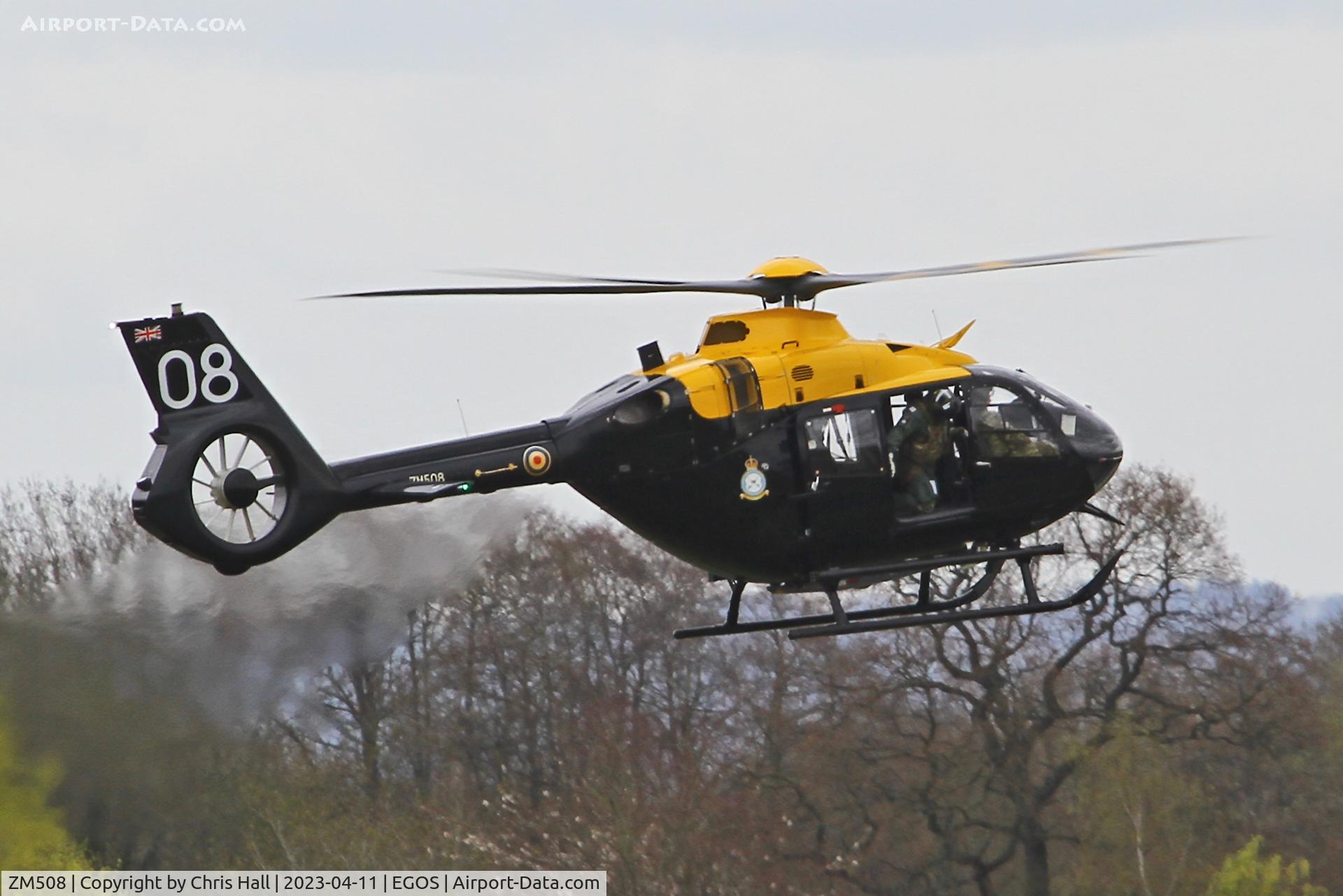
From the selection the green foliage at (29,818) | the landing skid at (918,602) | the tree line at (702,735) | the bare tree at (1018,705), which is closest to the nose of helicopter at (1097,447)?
the landing skid at (918,602)

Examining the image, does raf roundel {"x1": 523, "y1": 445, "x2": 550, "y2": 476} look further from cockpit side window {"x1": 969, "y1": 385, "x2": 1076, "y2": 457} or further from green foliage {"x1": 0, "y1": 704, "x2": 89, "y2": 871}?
green foliage {"x1": 0, "y1": 704, "x2": 89, "y2": 871}

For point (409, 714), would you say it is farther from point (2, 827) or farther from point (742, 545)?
point (742, 545)

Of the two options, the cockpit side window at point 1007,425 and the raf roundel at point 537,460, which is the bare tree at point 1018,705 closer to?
the cockpit side window at point 1007,425

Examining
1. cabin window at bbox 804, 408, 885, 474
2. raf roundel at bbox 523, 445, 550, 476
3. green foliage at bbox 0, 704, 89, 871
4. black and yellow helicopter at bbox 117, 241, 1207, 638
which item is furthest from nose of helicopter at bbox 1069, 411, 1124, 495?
green foliage at bbox 0, 704, 89, 871

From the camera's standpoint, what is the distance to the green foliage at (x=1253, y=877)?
32.3 metres

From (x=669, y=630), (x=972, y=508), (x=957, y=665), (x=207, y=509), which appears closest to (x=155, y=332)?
(x=207, y=509)

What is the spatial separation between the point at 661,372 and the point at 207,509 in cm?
368

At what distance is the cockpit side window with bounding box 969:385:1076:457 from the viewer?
1697cm

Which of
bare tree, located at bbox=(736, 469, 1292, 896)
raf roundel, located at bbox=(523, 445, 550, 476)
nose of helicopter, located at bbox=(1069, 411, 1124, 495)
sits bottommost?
bare tree, located at bbox=(736, 469, 1292, 896)

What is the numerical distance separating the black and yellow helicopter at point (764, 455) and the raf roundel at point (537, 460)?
17 mm

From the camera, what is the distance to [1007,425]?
17.1 m

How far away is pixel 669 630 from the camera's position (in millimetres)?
31500

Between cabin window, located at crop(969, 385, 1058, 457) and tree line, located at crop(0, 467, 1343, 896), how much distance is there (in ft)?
18.2

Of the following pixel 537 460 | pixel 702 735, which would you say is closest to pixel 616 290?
pixel 537 460
